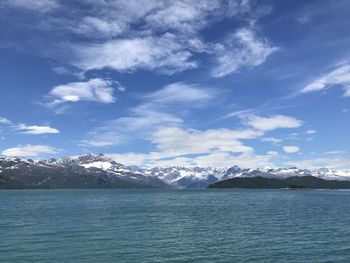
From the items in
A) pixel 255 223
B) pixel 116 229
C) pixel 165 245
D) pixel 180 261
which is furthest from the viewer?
pixel 255 223

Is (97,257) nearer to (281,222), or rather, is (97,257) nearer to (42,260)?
(42,260)

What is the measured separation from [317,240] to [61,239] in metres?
43.8

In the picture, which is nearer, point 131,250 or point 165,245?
point 131,250

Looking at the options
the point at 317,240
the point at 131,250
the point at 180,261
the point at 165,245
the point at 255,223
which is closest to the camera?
the point at 180,261

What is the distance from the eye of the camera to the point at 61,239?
71875mm

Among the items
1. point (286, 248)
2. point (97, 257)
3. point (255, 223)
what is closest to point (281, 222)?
point (255, 223)

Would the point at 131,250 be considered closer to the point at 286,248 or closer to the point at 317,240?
the point at 286,248

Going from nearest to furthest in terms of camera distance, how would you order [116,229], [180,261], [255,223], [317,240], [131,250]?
[180,261] < [131,250] < [317,240] < [116,229] < [255,223]

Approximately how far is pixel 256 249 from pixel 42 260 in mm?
30339

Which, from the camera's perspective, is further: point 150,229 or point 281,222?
point 281,222

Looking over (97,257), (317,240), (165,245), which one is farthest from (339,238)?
(97,257)

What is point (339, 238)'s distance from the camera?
73250 millimetres

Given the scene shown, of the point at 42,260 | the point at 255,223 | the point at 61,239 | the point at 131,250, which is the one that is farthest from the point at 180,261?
the point at 255,223

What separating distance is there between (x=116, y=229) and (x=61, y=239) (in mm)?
16982
